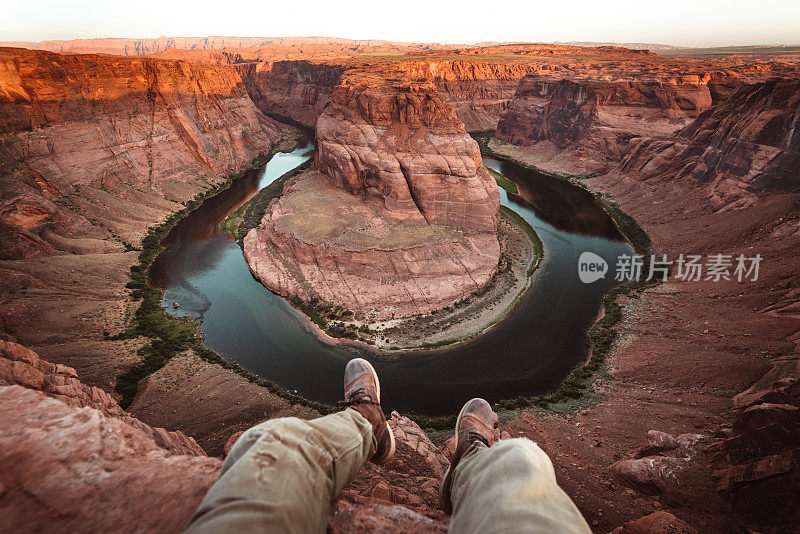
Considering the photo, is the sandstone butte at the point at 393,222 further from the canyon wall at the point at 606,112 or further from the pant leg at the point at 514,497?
the pant leg at the point at 514,497

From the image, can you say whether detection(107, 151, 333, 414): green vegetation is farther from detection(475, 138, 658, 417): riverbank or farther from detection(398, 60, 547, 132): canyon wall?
detection(398, 60, 547, 132): canyon wall

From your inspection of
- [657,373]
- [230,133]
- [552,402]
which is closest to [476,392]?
[552,402]

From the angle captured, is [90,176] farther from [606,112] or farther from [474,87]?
[474,87]

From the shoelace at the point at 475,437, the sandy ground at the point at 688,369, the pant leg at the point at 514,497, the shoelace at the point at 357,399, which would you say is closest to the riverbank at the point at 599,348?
the sandy ground at the point at 688,369

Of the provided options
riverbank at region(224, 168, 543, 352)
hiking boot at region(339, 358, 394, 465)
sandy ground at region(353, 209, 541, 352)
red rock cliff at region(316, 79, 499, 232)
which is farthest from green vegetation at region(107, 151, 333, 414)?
red rock cliff at region(316, 79, 499, 232)

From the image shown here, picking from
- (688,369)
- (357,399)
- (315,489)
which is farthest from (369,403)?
(688,369)

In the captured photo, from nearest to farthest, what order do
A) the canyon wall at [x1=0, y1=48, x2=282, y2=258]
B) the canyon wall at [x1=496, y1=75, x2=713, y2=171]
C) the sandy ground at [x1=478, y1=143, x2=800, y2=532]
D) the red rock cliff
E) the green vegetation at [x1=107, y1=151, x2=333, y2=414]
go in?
the sandy ground at [x1=478, y1=143, x2=800, y2=532], the green vegetation at [x1=107, y1=151, x2=333, y2=414], the canyon wall at [x1=0, y1=48, x2=282, y2=258], the red rock cliff, the canyon wall at [x1=496, y1=75, x2=713, y2=171]

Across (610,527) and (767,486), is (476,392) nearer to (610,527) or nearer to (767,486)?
(610,527)
